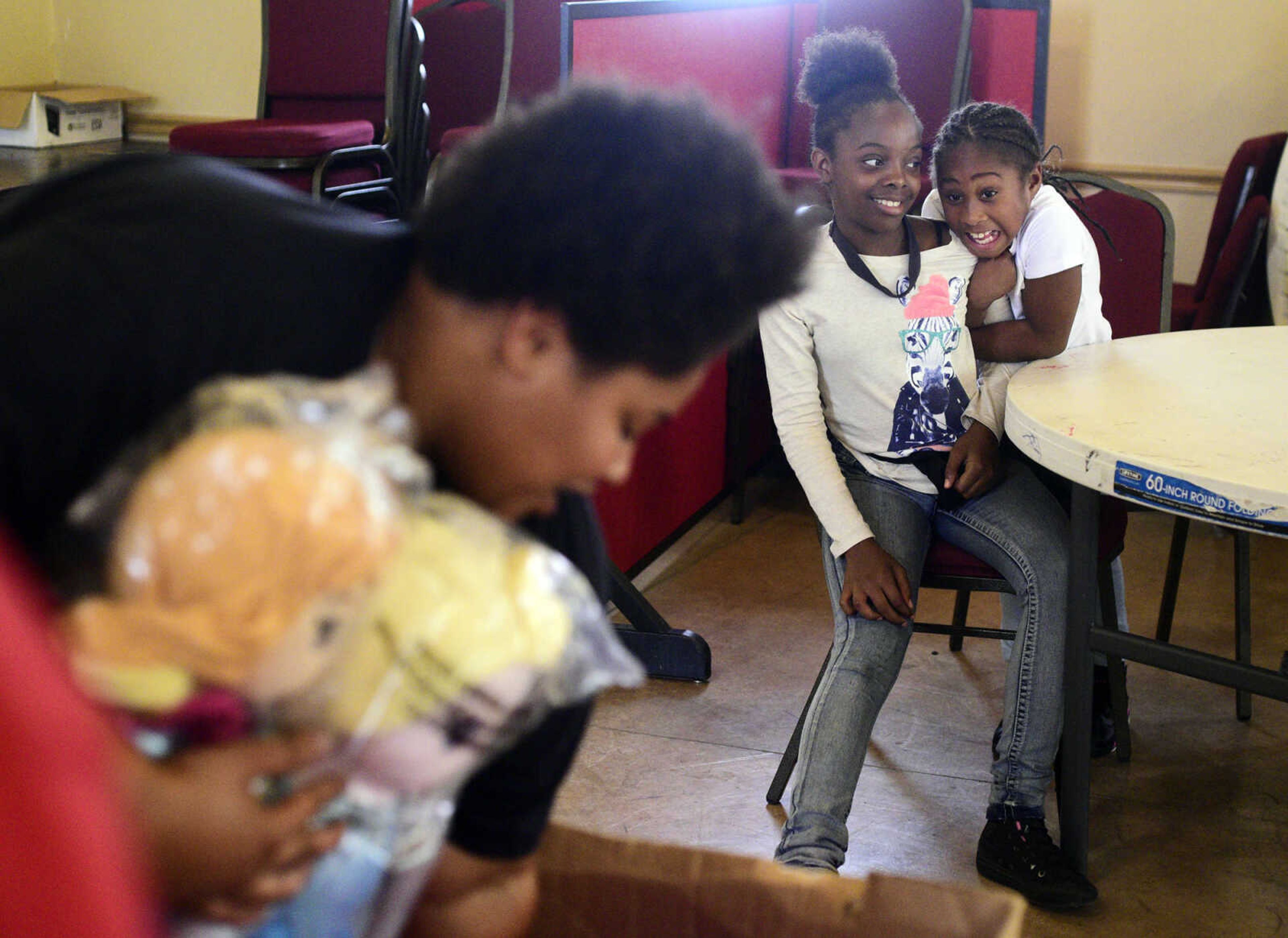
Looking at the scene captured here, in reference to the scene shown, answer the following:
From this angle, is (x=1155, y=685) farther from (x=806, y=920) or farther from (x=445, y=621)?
(x=445, y=621)

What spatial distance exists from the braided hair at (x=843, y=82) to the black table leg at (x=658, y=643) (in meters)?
0.89

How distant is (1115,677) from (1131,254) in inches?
27.4

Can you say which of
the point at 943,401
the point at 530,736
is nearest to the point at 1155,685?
the point at 943,401

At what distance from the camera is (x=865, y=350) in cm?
175

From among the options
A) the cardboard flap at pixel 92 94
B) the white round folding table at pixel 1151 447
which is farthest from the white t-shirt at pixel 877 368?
the cardboard flap at pixel 92 94

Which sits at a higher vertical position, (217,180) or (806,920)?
(217,180)

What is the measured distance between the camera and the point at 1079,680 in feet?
5.38

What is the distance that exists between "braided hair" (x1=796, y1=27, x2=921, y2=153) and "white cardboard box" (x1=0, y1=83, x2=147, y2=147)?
3010 millimetres

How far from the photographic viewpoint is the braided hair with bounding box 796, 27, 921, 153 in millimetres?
1784

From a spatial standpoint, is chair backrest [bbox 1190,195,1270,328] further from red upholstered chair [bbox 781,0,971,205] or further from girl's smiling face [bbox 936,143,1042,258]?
girl's smiling face [bbox 936,143,1042,258]

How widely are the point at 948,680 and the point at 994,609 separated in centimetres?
41

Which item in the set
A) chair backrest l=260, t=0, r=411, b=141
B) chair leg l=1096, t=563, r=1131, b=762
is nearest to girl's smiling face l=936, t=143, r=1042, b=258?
chair leg l=1096, t=563, r=1131, b=762

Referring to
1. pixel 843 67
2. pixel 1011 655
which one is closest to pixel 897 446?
pixel 1011 655

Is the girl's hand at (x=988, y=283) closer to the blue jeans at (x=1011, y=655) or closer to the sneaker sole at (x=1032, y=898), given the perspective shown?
the blue jeans at (x=1011, y=655)
